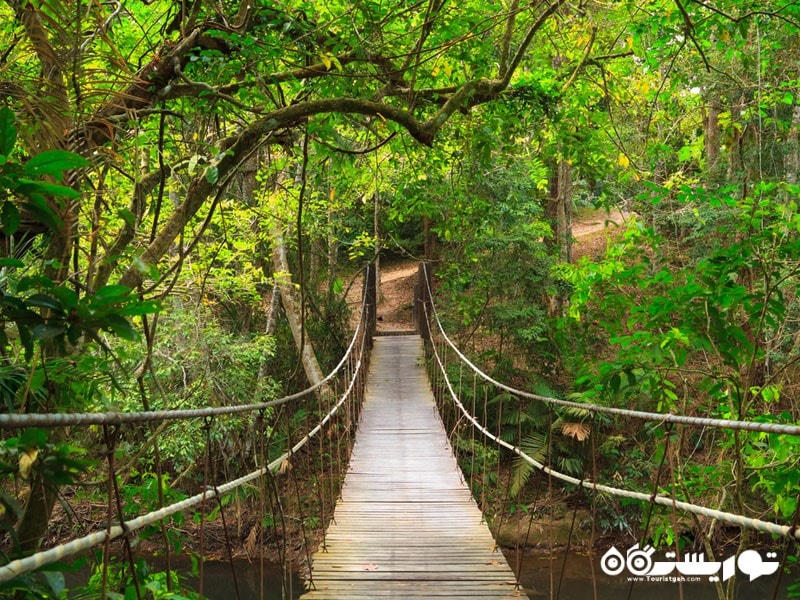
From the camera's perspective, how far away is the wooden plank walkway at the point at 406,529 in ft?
7.54

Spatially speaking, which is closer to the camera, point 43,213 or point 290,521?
point 43,213

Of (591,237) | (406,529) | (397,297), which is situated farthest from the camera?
(591,237)

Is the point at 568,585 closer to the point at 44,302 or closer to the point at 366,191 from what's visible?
the point at 366,191

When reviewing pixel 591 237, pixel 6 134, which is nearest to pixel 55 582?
pixel 6 134

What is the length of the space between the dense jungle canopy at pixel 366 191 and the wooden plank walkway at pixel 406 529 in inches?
35.0

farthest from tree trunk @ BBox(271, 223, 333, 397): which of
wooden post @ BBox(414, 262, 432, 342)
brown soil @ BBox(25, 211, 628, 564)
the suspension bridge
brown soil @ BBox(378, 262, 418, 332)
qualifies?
brown soil @ BBox(378, 262, 418, 332)

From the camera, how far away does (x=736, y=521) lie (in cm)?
103

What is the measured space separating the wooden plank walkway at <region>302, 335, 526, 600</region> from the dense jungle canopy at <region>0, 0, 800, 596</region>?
890 millimetres

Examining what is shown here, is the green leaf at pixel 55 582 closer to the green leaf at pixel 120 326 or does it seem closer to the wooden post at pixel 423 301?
the green leaf at pixel 120 326

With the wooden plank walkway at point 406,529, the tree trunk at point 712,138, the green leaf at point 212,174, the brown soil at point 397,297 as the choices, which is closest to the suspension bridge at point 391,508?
the wooden plank walkway at point 406,529

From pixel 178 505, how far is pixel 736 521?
1.03m

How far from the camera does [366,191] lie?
598 cm

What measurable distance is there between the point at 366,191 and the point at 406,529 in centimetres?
374

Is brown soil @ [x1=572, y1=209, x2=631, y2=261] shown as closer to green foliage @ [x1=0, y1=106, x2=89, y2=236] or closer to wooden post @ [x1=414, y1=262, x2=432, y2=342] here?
wooden post @ [x1=414, y1=262, x2=432, y2=342]
